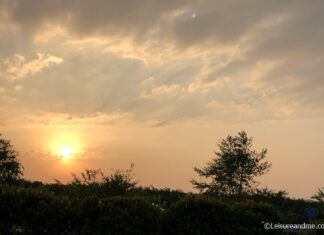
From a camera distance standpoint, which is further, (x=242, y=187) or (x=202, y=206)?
(x=242, y=187)

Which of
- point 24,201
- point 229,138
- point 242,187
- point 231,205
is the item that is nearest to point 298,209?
point 242,187

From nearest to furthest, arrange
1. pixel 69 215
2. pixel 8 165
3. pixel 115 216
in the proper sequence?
pixel 69 215 < pixel 115 216 < pixel 8 165

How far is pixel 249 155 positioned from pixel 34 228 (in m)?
29.3

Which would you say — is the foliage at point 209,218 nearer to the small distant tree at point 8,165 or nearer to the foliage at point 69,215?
the foliage at point 69,215

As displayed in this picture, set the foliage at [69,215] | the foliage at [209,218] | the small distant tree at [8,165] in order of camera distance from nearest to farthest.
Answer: the foliage at [69,215] < the foliage at [209,218] < the small distant tree at [8,165]

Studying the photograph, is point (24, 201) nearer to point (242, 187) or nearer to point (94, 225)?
point (94, 225)

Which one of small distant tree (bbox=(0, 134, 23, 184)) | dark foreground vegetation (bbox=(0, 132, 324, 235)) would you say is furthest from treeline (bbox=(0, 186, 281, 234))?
small distant tree (bbox=(0, 134, 23, 184))

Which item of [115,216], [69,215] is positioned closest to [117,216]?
[115,216]

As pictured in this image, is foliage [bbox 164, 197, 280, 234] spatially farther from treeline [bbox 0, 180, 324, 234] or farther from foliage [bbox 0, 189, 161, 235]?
foliage [bbox 0, 189, 161, 235]

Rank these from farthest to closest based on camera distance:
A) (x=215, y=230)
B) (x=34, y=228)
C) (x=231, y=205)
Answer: (x=231, y=205) → (x=215, y=230) → (x=34, y=228)

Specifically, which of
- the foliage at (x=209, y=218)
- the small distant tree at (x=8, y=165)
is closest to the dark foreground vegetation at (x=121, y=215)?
the foliage at (x=209, y=218)

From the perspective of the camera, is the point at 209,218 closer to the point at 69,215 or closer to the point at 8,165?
the point at 69,215

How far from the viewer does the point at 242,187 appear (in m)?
40.8

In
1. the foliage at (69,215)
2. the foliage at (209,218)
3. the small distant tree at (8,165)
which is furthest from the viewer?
the small distant tree at (8,165)
